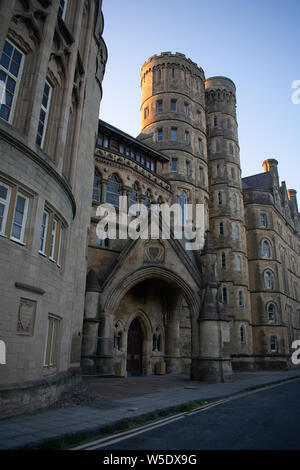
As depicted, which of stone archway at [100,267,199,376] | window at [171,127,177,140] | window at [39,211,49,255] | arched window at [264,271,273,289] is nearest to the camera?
window at [39,211,49,255]

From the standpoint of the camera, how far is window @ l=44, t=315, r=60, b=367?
1137cm

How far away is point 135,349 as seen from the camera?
82.8ft

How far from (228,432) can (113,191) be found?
20.1 meters

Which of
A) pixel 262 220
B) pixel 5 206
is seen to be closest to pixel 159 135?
pixel 262 220

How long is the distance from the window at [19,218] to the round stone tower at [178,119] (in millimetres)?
21758

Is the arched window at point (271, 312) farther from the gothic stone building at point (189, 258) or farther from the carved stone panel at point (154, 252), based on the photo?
the carved stone panel at point (154, 252)

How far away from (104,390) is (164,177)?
20.4m

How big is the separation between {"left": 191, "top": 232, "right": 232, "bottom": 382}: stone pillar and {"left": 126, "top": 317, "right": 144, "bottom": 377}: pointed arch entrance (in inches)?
192

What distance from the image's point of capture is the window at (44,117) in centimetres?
1184

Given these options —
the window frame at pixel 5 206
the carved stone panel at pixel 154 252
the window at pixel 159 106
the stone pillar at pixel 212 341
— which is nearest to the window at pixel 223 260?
the stone pillar at pixel 212 341

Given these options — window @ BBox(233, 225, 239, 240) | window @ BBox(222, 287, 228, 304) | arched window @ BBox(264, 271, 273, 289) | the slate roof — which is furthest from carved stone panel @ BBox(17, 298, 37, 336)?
the slate roof

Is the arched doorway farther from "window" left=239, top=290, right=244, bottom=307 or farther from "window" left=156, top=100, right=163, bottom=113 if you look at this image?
"window" left=156, top=100, right=163, bottom=113

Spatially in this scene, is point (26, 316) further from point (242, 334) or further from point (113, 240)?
point (242, 334)

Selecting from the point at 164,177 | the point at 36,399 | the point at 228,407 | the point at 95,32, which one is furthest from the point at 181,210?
the point at 36,399
